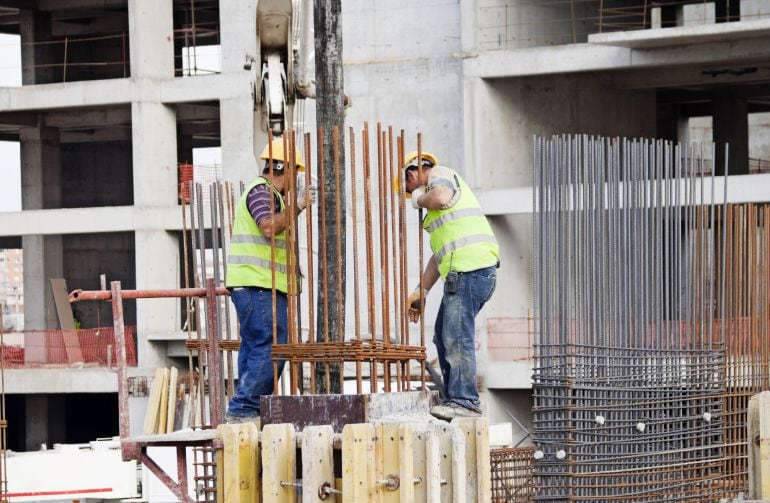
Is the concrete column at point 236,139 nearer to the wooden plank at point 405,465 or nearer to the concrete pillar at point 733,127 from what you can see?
the concrete pillar at point 733,127

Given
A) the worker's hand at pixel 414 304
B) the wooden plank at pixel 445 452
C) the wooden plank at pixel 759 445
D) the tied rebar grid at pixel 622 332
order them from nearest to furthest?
the wooden plank at pixel 445 452 → the worker's hand at pixel 414 304 → the tied rebar grid at pixel 622 332 → the wooden plank at pixel 759 445

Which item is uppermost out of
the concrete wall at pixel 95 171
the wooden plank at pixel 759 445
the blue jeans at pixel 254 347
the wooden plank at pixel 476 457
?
the concrete wall at pixel 95 171

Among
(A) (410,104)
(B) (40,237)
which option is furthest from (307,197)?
(B) (40,237)

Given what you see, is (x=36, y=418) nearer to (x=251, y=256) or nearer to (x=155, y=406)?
(x=155, y=406)

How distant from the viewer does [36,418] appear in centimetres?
4294

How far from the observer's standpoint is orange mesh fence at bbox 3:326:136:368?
128 feet

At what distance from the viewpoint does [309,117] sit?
→ 35.3 metres

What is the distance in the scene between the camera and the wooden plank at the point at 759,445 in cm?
1358

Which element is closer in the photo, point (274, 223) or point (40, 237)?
point (274, 223)

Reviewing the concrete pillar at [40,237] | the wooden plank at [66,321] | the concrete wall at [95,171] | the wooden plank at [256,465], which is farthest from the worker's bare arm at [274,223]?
the concrete wall at [95,171]

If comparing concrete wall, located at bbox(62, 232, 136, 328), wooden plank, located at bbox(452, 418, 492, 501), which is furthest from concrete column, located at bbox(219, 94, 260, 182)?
wooden plank, located at bbox(452, 418, 492, 501)

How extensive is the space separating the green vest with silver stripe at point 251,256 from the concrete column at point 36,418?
32.6m

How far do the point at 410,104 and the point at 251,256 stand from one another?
24.6 metres

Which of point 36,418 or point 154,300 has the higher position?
point 154,300
